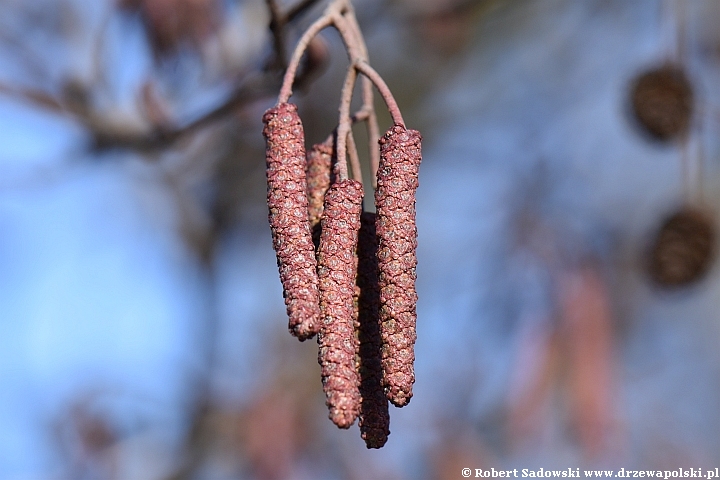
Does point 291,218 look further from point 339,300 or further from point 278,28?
point 278,28

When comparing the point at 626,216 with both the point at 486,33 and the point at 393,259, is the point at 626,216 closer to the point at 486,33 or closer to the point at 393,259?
the point at 486,33

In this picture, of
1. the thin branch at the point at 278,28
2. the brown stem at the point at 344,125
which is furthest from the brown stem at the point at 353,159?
the thin branch at the point at 278,28

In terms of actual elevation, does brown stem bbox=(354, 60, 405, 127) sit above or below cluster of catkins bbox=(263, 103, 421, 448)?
above

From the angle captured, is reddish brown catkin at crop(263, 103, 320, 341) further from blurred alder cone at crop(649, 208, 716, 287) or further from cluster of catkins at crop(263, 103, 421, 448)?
blurred alder cone at crop(649, 208, 716, 287)

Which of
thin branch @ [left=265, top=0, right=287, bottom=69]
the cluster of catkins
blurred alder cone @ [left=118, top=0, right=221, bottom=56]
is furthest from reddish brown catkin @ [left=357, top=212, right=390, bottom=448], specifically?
blurred alder cone @ [left=118, top=0, right=221, bottom=56]

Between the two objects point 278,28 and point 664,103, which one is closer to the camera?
point 278,28

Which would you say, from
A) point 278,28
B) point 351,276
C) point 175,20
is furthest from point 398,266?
point 175,20
